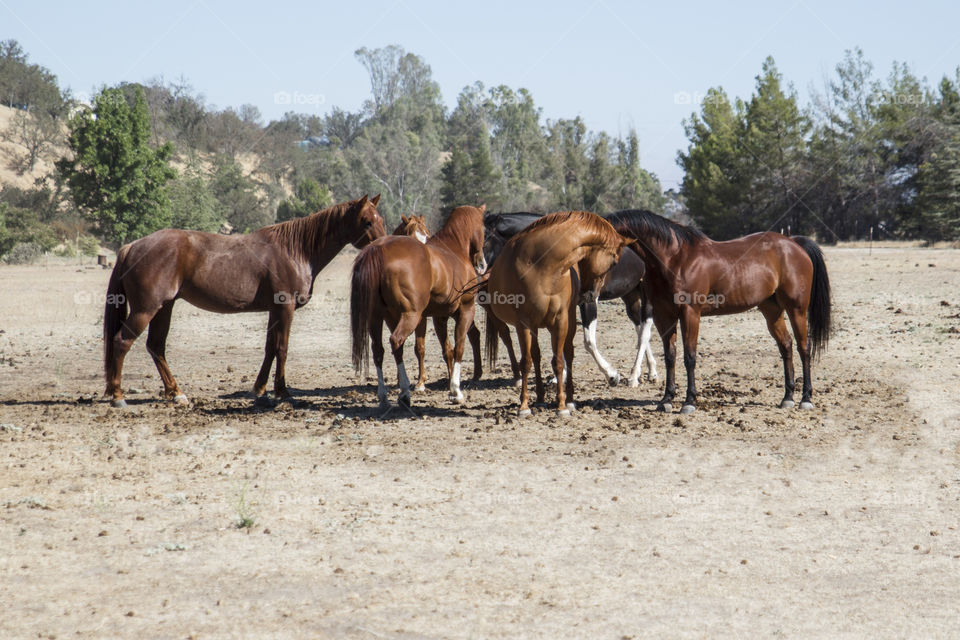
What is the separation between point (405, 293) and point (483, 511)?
11.5ft

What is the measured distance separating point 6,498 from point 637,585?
465 centimetres

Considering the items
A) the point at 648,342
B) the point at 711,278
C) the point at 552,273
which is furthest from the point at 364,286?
the point at 648,342

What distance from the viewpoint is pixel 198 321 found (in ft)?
60.1

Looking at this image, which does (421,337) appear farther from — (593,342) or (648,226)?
(648,226)

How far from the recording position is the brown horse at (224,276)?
9.08 metres

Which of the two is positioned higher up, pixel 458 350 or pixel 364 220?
pixel 364 220

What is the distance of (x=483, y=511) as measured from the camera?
5.91m

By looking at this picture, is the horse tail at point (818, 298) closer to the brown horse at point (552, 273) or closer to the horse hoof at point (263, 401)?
the brown horse at point (552, 273)

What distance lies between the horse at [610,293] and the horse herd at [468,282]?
123 centimetres

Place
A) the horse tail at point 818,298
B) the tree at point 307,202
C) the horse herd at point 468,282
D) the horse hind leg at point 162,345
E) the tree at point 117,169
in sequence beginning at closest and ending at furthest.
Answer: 1. the horse herd at point 468,282
2. the horse tail at point 818,298
3. the horse hind leg at point 162,345
4. the tree at point 117,169
5. the tree at point 307,202

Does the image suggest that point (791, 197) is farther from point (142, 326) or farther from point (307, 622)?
point (307, 622)

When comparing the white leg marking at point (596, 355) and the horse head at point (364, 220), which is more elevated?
the horse head at point (364, 220)

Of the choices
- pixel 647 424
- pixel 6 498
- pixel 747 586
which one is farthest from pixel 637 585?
pixel 6 498

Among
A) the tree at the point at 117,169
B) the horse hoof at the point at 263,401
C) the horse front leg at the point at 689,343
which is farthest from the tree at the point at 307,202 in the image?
the horse front leg at the point at 689,343
